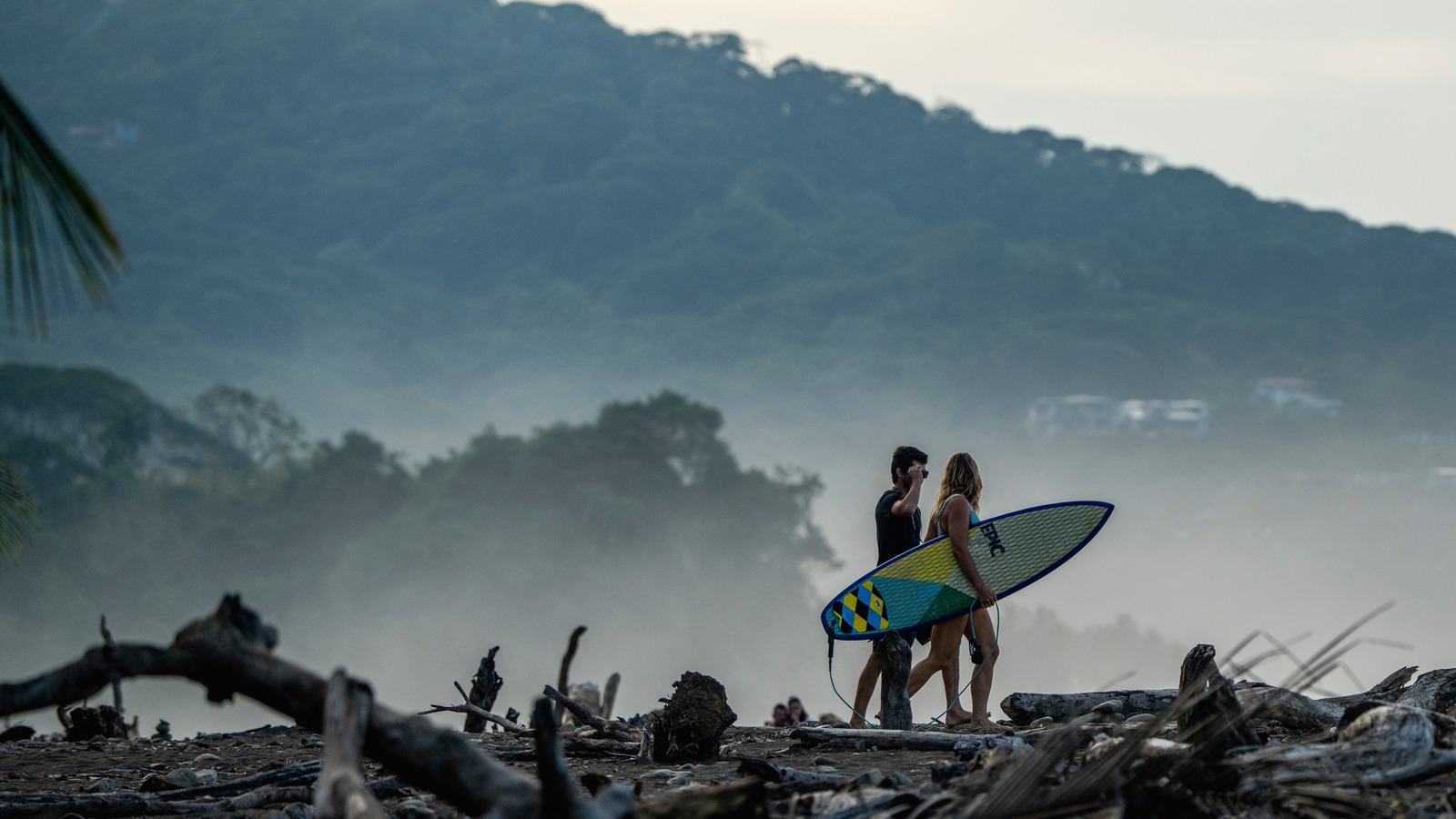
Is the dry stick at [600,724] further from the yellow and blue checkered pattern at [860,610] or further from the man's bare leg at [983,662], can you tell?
the man's bare leg at [983,662]

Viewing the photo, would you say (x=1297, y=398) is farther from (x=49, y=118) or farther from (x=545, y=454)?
(x=49, y=118)

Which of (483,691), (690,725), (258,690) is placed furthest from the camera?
(483,691)

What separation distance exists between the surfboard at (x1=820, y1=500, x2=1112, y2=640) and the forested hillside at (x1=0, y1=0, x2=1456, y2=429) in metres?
115

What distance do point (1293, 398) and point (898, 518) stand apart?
133 metres

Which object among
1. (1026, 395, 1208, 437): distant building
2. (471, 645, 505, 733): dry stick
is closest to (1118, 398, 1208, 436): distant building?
(1026, 395, 1208, 437): distant building

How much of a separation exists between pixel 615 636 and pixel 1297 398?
77.9m

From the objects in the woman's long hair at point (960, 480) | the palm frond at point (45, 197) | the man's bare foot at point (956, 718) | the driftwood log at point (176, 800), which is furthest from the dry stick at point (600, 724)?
the palm frond at point (45, 197)

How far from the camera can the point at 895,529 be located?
8.40 meters

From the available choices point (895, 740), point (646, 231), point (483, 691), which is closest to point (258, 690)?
point (895, 740)

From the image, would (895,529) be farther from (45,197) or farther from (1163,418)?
(1163,418)

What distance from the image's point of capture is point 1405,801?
15.4 ft

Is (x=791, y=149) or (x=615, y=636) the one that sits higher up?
(x=791, y=149)

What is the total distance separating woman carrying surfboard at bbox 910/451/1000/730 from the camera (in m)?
8.00

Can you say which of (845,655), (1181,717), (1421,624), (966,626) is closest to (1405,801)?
(1181,717)
